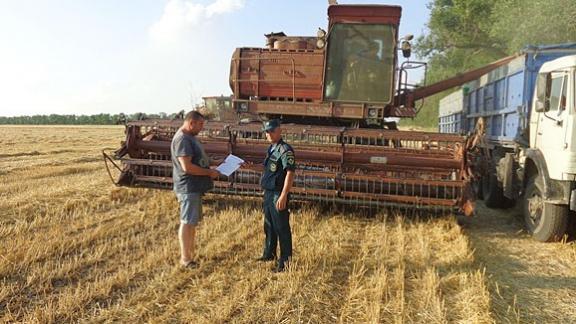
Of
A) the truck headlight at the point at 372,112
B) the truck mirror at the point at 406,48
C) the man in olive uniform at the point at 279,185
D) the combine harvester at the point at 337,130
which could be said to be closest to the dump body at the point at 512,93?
the combine harvester at the point at 337,130

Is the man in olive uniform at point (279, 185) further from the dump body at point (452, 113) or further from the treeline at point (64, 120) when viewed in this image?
the treeline at point (64, 120)

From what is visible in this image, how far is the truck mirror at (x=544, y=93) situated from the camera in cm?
617

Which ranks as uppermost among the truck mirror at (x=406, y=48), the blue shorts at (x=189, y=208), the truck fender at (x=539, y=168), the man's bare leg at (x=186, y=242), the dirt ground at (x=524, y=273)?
the truck mirror at (x=406, y=48)

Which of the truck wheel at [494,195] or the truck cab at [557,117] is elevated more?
the truck cab at [557,117]

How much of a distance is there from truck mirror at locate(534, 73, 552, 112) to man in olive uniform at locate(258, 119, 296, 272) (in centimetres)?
369

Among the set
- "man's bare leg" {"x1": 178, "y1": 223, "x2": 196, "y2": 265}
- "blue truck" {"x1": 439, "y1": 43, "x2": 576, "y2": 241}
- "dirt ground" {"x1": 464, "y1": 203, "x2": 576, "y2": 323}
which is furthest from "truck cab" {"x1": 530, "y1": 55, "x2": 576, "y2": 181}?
"man's bare leg" {"x1": 178, "y1": 223, "x2": 196, "y2": 265}

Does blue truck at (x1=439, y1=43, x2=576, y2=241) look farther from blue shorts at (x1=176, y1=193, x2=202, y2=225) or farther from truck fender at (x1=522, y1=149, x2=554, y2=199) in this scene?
blue shorts at (x1=176, y1=193, x2=202, y2=225)

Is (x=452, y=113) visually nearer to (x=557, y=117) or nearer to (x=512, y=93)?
(x=512, y=93)

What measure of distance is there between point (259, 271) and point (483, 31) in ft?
86.8

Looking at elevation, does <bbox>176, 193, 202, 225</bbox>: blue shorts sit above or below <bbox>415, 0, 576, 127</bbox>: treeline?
below

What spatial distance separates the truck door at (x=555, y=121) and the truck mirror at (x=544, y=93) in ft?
0.04

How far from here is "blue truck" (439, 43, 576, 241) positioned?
5.71m

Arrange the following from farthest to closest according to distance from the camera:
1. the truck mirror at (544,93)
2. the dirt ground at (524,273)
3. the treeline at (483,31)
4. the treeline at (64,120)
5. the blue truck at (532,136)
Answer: the treeline at (64,120), the treeline at (483,31), the truck mirror at (544,93), the blue truck at (532,136), the dirt ground at (524,273)

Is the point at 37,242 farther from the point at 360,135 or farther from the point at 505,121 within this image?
the point at 505,121
